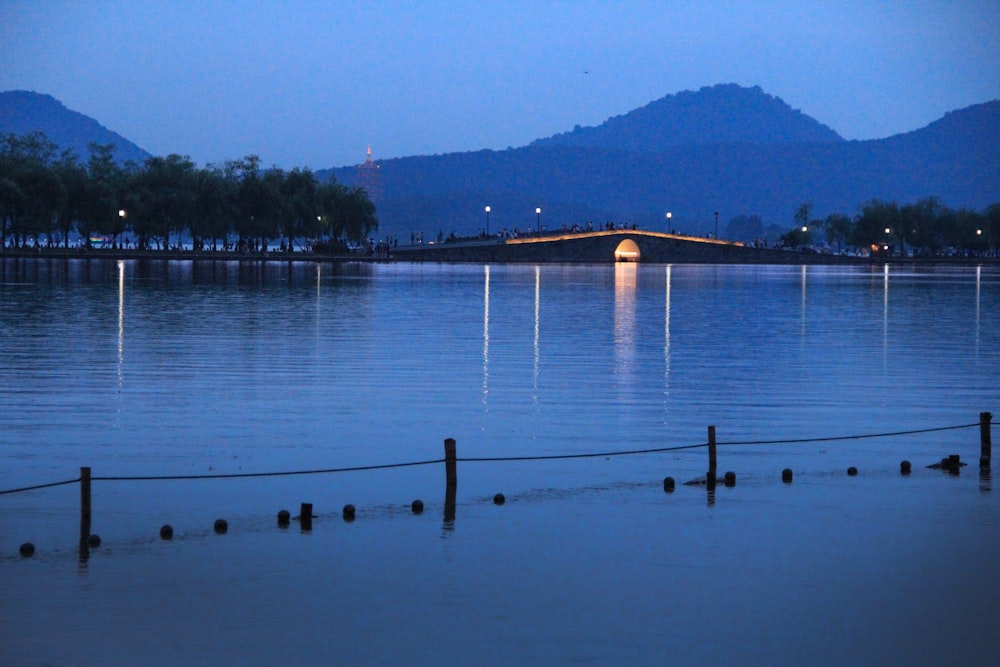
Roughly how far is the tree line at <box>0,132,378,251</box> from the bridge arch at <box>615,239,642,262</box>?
162ft

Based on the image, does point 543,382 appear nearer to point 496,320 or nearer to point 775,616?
point 775,616

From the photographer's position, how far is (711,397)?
29.0 m

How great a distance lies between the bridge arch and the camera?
7049 inches

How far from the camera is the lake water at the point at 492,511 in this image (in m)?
12.4

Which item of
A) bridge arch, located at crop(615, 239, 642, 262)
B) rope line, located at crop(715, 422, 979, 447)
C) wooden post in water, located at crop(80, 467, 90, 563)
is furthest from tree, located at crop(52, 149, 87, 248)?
wooden post in water, located at crop(80, 467, 90, 563)

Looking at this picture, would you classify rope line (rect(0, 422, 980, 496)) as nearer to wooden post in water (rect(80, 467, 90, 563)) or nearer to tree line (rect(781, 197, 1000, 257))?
wooden post in water (rect(80, 467, 90, 563))

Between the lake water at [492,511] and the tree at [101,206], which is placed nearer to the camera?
the lake water at [492,511]

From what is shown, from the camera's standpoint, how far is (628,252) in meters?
182

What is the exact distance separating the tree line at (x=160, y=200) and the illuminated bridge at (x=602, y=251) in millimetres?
22369

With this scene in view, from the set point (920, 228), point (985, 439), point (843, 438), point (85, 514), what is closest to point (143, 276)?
point (843, 438)

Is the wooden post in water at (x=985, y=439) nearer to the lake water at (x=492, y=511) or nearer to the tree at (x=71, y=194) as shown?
the lake water at (x=492, y=511)

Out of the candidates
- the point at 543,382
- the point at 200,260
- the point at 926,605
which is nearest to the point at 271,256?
the point at 200,260

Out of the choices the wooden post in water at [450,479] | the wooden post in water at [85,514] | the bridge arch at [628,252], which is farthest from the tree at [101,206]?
the wooden post in water at [85,514]

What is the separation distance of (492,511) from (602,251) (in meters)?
155
